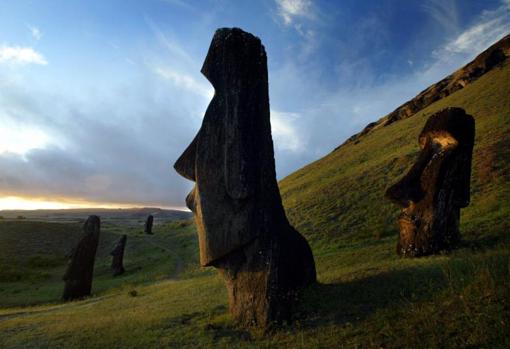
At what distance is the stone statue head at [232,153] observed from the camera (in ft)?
33.1

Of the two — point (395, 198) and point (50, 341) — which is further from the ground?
point (395, 198)

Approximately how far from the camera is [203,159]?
10688mm

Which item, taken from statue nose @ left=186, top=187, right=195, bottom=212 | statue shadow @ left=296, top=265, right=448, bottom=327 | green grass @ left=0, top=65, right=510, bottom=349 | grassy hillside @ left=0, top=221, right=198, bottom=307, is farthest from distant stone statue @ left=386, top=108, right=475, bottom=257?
grassy hillside @ left=0, top=221, right=198, bottom=307

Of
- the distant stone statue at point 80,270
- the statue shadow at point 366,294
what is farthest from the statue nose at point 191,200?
the distant stone statue at point 80,270

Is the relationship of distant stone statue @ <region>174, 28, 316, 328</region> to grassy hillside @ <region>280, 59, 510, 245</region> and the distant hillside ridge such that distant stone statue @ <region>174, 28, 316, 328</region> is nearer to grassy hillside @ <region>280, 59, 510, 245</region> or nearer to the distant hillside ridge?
grassy hillside @ <region>280, 59, 510, 245</region>

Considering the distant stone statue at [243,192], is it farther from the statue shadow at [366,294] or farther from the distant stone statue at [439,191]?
the distant stone statue at [439,191]

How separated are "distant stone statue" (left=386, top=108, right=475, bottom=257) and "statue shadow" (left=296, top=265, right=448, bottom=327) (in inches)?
110

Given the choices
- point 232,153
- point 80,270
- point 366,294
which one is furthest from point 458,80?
point 232,153

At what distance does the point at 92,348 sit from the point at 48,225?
5022 cm

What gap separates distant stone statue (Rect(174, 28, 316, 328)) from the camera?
9.88 m

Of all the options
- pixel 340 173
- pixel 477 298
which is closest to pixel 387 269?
pixel 477 298

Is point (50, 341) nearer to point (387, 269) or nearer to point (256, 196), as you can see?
point (256, 196)

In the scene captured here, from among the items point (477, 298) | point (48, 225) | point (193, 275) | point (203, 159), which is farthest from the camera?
point (48, 225)

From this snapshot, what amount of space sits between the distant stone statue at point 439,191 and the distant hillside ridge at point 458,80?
58435mm
